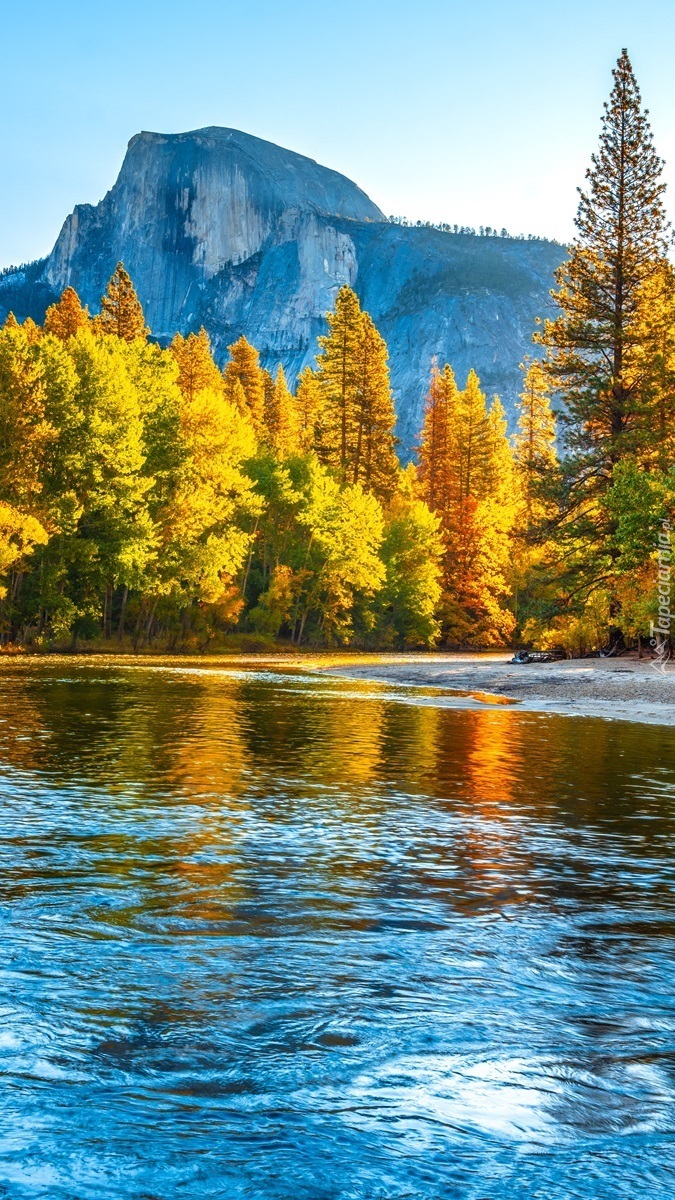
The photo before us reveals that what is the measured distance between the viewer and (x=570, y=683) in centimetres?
3316

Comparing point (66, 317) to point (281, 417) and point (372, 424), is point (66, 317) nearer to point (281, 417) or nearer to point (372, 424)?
point (372, 424)

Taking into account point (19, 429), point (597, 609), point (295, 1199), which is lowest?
point (295, 1199)

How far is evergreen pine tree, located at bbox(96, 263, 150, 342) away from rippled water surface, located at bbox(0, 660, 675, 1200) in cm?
5829

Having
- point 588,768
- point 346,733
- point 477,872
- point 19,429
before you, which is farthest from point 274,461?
point 477,872

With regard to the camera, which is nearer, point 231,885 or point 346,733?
point 231,885

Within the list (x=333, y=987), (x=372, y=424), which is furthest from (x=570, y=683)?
(x=372, y=424)

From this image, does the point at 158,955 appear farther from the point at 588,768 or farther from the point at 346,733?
the point at 346,733

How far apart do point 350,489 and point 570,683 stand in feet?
121

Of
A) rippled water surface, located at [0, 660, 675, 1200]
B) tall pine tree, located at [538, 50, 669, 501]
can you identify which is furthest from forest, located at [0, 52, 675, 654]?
rippled water surface, located at [0, 660, 675, 1200]

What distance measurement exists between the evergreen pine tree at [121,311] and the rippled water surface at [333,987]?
58.3 meters

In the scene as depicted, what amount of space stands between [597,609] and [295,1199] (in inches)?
1514

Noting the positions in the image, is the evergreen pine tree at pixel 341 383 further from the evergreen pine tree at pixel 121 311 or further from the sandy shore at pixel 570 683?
the sandy shore at pixel 570 683

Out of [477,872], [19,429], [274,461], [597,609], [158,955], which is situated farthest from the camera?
[274,461]

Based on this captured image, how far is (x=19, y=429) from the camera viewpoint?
44.0 m
